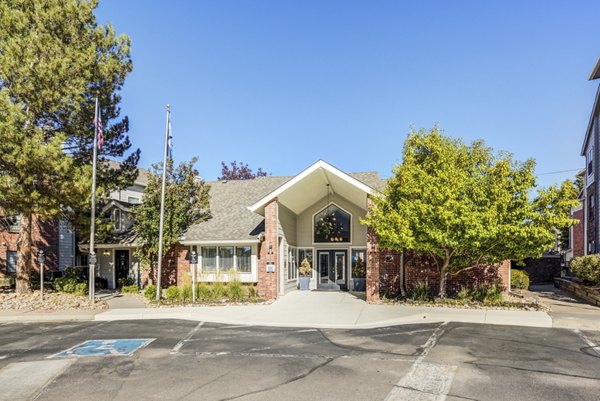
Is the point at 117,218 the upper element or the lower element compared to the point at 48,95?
lower

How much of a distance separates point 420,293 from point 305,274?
7793 mm

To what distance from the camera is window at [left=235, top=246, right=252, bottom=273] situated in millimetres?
22016

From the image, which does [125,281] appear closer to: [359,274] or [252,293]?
[252,293]

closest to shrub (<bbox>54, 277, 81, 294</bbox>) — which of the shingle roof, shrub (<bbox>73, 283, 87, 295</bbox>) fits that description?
A: shrub (<bbox>73, 283, 87, 295</bbox>)

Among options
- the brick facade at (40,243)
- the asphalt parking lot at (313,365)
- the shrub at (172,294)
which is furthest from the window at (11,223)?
the asphalt parking lot at (313,365)

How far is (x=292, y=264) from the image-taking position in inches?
939

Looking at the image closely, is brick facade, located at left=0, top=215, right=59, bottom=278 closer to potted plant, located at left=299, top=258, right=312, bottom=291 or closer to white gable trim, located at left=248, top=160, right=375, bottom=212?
potted plant, located at left=299, top=258, right=312, bottom=291

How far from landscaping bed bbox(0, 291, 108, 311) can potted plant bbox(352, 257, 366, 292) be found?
38.2ft

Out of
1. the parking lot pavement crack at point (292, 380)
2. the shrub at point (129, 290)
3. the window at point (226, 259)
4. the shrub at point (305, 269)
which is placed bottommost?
the shrub at point (129, 290)

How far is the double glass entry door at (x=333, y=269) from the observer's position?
2431 centimetres

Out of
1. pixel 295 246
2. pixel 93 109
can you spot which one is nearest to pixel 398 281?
pixel 295 246

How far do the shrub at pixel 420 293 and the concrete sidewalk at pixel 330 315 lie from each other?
4.05ft

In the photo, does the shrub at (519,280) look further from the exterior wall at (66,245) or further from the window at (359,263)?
the exterior wall at (66,245)

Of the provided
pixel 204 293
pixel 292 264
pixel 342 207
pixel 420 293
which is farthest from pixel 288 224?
pixel 420 293
